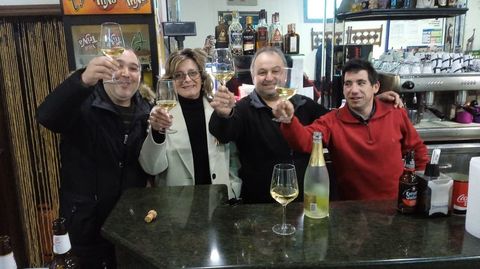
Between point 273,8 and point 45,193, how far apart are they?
4.39 m

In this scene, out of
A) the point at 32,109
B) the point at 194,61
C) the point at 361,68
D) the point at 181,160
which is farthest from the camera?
the point at 32,109

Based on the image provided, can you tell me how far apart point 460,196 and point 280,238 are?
629mm

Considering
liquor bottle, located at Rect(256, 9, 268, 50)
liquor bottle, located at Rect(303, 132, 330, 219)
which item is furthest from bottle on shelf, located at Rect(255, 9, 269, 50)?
liquor bottle, located at Rect(303, 132, 330, 219)

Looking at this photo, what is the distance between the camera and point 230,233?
126 centimetres

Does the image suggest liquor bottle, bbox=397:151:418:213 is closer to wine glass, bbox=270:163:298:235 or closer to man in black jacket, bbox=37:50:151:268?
wine glass, bbox=270:163:298:235

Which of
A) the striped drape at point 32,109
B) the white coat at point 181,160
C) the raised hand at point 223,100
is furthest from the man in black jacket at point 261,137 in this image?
the striped drape at point 32,109

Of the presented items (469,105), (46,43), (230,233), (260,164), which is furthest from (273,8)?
(230,233)

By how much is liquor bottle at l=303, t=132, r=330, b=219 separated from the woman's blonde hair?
0.81m

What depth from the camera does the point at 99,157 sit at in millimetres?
1782

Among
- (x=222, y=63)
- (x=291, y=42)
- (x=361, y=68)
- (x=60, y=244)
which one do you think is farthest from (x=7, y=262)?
(x=291, y=42)

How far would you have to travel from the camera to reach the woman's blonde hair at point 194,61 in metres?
1.99

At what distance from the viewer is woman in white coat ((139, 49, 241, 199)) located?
1900 mm

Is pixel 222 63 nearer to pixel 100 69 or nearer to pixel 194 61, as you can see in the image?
pixel 194 61

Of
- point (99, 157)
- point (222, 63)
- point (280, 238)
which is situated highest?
point (222, 63)
